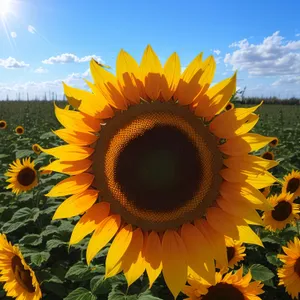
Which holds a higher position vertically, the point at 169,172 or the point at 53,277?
the point at 169,172

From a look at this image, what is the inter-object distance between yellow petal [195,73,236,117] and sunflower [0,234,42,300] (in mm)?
2012

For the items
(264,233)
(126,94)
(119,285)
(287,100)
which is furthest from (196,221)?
(287,100)

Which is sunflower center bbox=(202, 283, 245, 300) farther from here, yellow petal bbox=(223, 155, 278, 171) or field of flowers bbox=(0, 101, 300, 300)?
yellow petal bbox=(223, 155, 278, 171)

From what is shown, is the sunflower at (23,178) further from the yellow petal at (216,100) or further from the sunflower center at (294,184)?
the yellow petal at (216,100)

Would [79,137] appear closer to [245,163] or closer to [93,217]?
[93,217]

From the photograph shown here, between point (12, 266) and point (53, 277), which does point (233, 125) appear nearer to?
point (12, 266)

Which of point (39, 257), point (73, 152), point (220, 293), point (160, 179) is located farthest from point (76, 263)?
point (160, 179)

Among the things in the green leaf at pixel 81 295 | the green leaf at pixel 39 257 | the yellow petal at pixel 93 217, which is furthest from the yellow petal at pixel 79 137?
the green leaf at pixel 39 257

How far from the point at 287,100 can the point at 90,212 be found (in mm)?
63132

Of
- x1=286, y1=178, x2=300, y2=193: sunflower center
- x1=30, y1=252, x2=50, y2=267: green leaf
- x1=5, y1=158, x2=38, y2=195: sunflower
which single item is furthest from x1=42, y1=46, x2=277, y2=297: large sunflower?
x1=5, y1=158, x2=38, y2=195: sunflower

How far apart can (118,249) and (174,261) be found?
22cm

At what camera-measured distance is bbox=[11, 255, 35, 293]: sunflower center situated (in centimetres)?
289

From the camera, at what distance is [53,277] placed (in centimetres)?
347

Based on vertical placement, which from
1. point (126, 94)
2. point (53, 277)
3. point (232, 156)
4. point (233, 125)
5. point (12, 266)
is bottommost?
point (53, 277)
